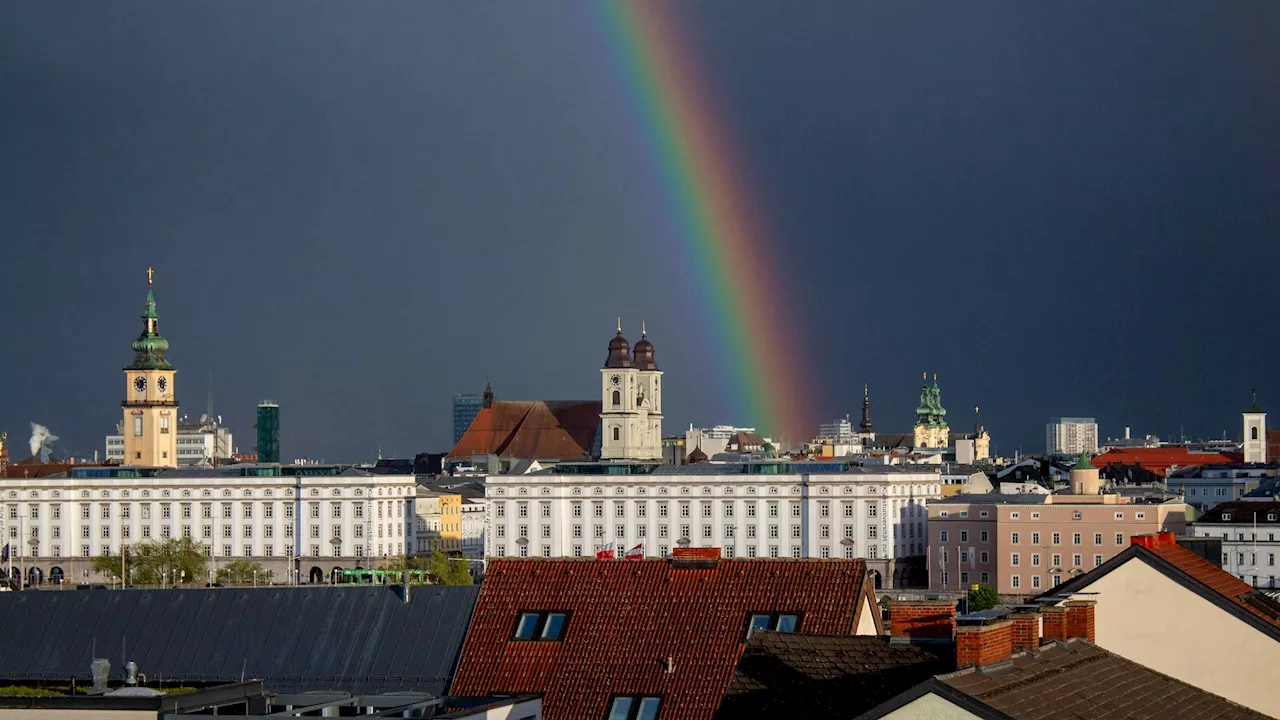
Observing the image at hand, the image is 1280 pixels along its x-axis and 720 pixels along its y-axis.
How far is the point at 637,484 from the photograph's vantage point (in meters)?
127

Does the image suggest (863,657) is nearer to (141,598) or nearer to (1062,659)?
(1062,659)

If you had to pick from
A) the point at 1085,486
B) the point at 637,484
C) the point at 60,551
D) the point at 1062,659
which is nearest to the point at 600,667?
the point at 1062,659

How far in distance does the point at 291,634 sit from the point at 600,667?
4.98 metres

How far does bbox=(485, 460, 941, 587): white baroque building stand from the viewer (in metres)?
121

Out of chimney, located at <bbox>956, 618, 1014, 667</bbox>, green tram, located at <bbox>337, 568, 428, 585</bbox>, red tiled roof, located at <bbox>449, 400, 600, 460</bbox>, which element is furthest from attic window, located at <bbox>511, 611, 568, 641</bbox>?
red tiled roof, located at <bbox>449, 400, 600, 460</bbox>

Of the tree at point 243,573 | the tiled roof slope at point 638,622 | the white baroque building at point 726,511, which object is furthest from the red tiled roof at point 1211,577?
the white baroque building at point 726,511

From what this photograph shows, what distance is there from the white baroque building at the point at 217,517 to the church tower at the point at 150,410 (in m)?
20.9

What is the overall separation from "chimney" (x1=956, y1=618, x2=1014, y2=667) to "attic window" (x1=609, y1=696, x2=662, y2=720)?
6085 millimetres

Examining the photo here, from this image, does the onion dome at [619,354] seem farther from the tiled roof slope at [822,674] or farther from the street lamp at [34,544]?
the tiled roof slope at [822,674]

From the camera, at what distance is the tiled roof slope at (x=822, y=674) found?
17.5 m

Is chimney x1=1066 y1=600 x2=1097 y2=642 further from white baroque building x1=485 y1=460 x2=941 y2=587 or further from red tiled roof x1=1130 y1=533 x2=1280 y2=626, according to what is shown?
white baroque building x1=485 y1=460 x2=941 y2=587

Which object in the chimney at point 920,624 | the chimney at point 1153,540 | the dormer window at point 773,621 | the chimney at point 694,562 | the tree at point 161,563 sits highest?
the chimney at point 1153,540

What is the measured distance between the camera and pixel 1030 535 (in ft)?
359

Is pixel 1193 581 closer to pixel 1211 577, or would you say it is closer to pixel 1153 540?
pixel 1211 577
